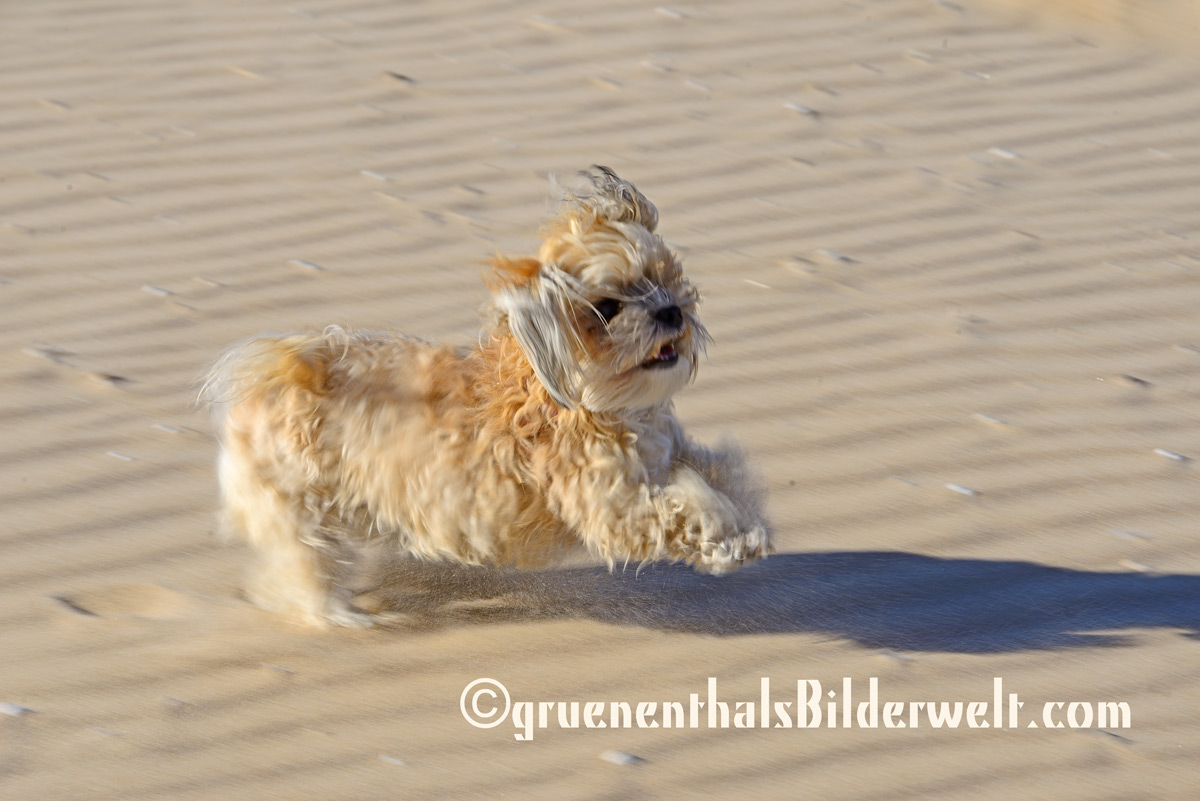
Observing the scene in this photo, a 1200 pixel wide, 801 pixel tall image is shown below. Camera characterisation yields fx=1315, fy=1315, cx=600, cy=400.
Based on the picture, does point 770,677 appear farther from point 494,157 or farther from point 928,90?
point 928,90

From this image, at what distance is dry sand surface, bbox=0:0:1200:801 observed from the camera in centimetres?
338

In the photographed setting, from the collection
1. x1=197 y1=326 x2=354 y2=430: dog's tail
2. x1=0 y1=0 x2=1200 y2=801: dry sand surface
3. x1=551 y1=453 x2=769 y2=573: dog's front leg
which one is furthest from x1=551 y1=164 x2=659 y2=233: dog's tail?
x1=0 y1=0 x2=1200 y2=801: dry sand surface

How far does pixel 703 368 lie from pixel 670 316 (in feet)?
5.72

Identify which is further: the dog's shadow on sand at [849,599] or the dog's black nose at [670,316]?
the dog's shadow on sand at [849,599]

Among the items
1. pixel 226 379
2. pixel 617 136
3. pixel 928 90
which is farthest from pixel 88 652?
pixel 928 90

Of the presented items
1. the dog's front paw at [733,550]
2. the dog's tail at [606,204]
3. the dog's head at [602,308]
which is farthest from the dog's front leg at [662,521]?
the dog's tail at [606,204]

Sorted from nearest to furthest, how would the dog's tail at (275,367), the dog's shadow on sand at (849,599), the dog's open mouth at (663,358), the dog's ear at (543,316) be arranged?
the dog's ear at (543,316)
the dog's open mouth at (663,358)
the dog's tail at (275,367)
the dog's shadow on sand at (849,599)

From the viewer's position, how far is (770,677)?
3592mm

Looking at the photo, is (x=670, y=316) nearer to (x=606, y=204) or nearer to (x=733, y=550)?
(x=606, y=204)

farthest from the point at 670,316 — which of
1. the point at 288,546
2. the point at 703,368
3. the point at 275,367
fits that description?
the point at 703,368

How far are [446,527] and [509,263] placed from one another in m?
0.77

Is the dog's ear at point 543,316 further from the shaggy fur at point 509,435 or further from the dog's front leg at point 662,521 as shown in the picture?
the dog's front leg at point 662,521

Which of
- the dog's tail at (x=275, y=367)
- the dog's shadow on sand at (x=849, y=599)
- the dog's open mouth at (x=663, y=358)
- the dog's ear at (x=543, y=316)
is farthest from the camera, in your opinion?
the dog's shadow on sand at (x=849, y=599)

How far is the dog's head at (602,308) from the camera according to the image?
3.29m
